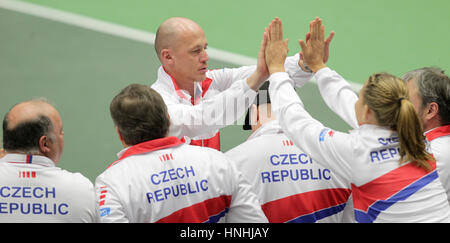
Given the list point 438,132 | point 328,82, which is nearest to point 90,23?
Result: point 328,82

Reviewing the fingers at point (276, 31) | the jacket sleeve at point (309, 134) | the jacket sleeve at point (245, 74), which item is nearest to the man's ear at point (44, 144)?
the jacket sleeve at point (309, 134)

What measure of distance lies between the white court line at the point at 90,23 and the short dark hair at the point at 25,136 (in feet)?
13.7

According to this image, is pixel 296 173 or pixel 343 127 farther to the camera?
pixel 343 127

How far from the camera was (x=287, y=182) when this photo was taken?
11.3 feet

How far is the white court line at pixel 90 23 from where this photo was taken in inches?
282

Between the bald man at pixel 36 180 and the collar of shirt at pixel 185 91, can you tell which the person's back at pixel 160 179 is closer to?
the bald man at pixel 36 180

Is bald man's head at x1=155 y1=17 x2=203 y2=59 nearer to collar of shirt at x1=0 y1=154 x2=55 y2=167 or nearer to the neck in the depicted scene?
the neck

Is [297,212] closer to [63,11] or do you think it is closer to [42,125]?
[42,125]

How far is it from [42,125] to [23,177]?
0.91 ft

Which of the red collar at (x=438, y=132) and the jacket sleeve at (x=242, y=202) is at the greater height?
the red collar at (x=438, y=132)

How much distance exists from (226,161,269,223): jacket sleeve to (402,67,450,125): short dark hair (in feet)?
4.15

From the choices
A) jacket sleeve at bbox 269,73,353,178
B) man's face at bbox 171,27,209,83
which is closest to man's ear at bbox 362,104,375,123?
jacket sleeve at bbox 269,73,353,178

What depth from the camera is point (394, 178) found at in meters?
2.90
